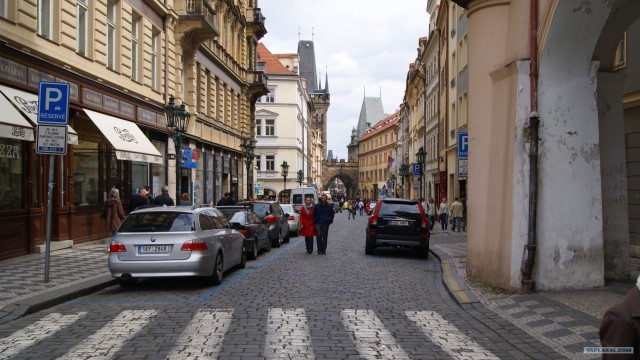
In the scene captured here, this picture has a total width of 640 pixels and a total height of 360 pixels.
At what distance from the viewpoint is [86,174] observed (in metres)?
18.7

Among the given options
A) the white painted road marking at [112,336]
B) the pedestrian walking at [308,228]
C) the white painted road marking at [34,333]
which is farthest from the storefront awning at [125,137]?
the white painted road marking at [112,336]

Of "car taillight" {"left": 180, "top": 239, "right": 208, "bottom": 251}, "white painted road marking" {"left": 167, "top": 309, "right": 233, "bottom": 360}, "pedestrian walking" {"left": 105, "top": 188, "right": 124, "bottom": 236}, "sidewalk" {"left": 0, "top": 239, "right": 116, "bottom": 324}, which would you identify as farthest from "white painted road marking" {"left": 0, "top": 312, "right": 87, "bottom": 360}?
"pedestrian walking" {"left": 105, "top": 188, "right": 124, "bottom": 236}

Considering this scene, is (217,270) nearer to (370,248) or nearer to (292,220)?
(370,248)

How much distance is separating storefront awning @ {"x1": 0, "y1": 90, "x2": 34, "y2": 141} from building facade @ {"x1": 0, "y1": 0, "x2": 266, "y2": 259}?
3 cm

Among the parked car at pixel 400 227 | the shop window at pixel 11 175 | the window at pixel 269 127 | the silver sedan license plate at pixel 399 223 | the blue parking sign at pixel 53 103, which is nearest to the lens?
the blue parking sign at pixel 53 103

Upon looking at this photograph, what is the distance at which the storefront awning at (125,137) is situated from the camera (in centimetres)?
1794

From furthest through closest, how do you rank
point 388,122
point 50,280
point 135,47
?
point 388,122 → point 135,47 → point 50,280

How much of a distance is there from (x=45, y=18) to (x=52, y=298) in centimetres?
942

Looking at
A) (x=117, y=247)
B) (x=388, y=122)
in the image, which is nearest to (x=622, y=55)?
(x=117, y=247)

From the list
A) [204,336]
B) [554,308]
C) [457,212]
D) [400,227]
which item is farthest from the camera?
[457,212]

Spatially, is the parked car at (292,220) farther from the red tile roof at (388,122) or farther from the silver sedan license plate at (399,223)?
the red tile roof at (388,122)

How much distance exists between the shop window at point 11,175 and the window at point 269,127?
55384mm

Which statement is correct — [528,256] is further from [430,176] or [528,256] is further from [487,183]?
[430,176]

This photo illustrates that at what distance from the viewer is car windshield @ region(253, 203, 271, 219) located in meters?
20.0
